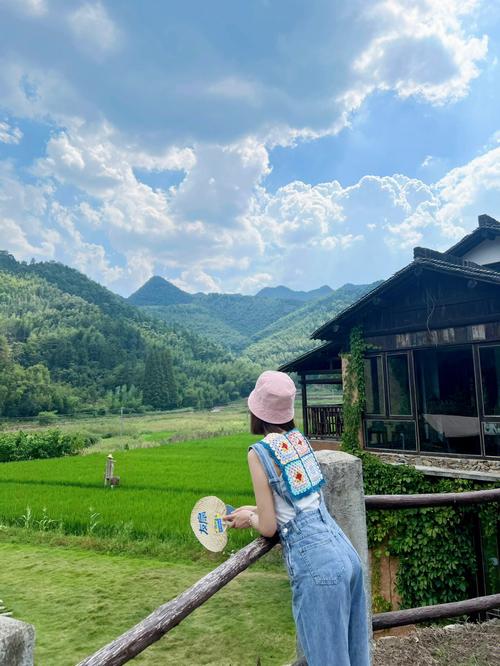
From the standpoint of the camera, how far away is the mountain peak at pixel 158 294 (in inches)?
7288

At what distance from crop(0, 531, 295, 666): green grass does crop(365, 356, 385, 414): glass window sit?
12.9 ft

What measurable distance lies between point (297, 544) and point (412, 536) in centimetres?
837

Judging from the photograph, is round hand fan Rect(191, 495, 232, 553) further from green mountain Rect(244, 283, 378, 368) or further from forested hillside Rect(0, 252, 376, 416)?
green mountain Rect(244, 283, 378, 368)

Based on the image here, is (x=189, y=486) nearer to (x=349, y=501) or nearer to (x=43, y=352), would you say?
(x=349, y=501)

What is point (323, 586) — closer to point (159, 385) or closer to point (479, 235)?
point (479, 235)

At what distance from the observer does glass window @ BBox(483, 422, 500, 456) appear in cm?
831

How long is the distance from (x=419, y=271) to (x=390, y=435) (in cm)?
339

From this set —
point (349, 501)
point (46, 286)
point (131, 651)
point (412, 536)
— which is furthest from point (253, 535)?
point (46, 286)

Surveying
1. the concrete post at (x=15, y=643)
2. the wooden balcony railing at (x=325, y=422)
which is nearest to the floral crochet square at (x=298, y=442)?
the concrete post at (x=15, y=643)

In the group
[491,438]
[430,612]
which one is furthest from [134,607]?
[491,438]

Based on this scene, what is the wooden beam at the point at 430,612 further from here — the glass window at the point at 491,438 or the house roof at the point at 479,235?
the house roof at the point at 479,235

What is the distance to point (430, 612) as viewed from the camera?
303cm

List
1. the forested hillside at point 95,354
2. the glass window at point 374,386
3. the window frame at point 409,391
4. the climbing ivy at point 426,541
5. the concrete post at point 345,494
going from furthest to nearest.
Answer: the forested hillside at point 95,354 < the glass window at point 374,386 < the window frame at point 409,391 < the climbing ivy at point 426,541 < the concrete post at point 345,494

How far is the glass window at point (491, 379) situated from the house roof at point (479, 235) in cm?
393
